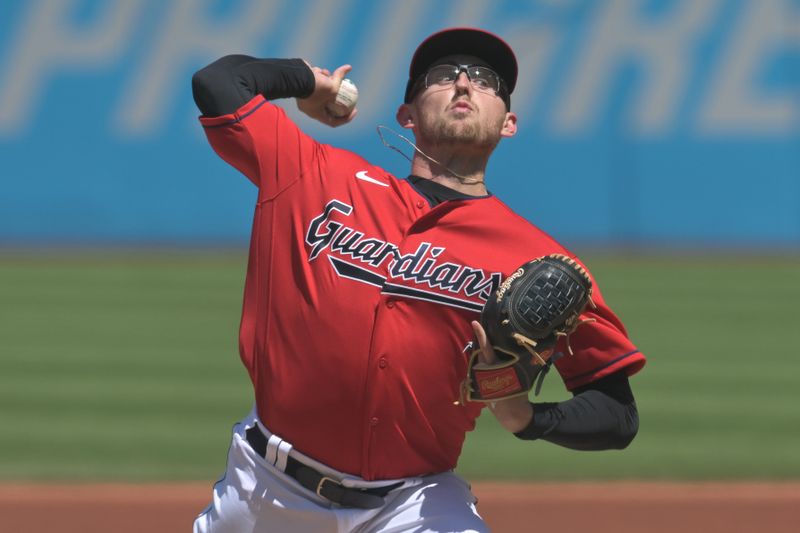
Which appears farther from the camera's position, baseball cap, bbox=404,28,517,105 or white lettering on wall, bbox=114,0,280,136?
white lettering on wall, bbox=114,0,280,136

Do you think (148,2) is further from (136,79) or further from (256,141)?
(256,141)

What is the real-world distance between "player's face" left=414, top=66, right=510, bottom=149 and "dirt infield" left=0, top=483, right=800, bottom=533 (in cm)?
283

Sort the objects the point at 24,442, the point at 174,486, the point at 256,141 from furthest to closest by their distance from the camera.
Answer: the point at 24,442
the point at 174,486
the point at 256,141

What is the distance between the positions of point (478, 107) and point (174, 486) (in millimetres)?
3657

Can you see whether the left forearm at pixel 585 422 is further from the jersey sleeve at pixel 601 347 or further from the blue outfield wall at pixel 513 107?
the blue outfield wall at pixel 513 107

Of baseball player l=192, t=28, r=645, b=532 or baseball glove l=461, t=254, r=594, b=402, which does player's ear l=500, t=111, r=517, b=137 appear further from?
baseball glove l=461, t=254, r=594, b=402

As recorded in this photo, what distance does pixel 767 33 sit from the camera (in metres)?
16.4

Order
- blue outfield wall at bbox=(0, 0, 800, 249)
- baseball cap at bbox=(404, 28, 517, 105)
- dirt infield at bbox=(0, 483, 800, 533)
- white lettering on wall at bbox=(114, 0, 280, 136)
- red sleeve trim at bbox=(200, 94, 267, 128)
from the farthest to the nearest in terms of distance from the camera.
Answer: white lettering on wall at bbox=(114, 0, 280, 136)
blue outfield wall at bbox=(0, 0, 800, 249)
dirt infield at bbox=(0, 483, 800, 533)
baseball cap at bbox=(404, 28, 517, 105)
red sleeve trim at bbox=(200, 94, 267, 128)

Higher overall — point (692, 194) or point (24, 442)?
point (692, 194)

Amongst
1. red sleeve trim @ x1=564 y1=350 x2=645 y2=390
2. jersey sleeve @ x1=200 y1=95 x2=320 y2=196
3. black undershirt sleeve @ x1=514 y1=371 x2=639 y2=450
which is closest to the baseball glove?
black undershirt sleeve @ x1=514 y1=371 x2=639 y2=450

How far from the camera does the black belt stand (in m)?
2.96

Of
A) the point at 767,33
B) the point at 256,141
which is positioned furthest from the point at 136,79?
the point at 256,141

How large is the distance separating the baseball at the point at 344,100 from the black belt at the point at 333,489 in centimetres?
102

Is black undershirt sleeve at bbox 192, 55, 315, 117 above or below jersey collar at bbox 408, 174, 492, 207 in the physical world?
above
